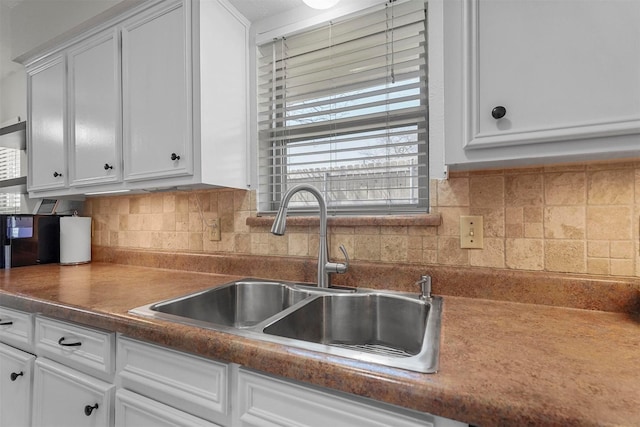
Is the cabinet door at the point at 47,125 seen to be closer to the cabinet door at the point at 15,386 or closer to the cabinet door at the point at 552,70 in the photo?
the cabinet door at the point at 15,386

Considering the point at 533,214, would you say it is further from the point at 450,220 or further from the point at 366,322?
the point at 366,322

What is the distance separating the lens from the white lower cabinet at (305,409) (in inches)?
23.1

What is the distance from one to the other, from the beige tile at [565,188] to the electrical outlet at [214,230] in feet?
4.58

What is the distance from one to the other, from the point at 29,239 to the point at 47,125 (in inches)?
26.9

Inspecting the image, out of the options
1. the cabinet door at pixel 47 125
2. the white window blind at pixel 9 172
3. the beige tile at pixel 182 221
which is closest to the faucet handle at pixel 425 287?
the beige tile at pixel 182 221

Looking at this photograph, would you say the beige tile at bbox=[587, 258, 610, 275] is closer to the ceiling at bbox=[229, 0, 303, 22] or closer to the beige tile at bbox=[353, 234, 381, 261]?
the beige tile at bbox=[353, 234, 381, 261]

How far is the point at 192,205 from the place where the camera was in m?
1.68

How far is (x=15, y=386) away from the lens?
1.23 metres

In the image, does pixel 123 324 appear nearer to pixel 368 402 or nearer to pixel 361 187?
pixel 368 402

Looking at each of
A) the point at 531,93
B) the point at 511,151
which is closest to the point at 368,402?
the point at 511,151

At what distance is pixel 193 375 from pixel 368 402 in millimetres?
473

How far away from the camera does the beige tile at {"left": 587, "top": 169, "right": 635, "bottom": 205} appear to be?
919mm

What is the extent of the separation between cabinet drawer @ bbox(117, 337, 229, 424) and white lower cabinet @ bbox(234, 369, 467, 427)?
7 centimetres

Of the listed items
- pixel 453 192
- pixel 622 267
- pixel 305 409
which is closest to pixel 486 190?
pixel 453 192
